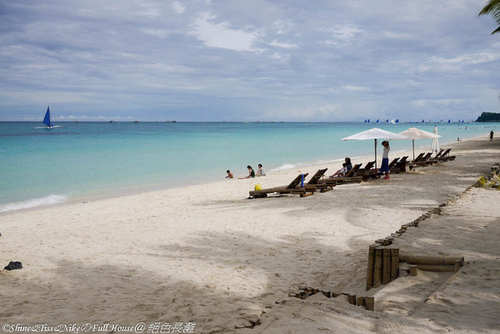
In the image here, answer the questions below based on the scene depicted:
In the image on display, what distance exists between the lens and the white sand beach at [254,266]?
11.7 feet

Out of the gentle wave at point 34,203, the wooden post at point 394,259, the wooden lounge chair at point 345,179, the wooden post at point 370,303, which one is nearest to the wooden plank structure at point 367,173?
the wooden lounge chair at point 345,179

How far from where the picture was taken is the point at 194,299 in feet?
14.2

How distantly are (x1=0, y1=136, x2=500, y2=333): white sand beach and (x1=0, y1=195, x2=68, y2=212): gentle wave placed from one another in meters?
3.59

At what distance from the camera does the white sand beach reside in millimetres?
3559

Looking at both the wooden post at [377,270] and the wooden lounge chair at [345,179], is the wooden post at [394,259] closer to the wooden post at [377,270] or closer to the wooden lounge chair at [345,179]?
the wooden post at [377,270]

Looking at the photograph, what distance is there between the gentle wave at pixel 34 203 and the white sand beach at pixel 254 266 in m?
3.59

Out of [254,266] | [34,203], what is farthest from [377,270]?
[34,203]

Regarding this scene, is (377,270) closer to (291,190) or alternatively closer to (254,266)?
(254,266)

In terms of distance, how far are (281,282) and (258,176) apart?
14.0 m

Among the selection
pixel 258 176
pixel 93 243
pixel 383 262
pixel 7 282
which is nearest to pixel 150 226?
pixel 93 243

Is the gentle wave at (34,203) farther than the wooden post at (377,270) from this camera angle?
Yes

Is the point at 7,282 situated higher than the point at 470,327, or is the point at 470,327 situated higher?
the point at 470,327

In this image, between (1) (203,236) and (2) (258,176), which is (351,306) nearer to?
(1) (203,236)

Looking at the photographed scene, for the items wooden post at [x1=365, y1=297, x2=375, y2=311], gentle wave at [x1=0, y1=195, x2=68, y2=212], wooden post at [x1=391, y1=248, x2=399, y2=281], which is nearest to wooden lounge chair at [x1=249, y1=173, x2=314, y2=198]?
wooden post at [x1=391, y1=248, x2=399, y2=281]
